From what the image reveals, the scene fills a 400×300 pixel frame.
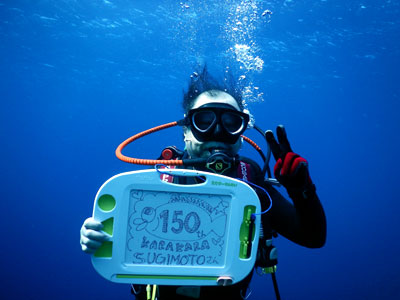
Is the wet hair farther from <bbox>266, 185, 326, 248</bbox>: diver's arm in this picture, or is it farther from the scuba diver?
<bbox>266, 185, 326, 248</bbox>: diver's arm

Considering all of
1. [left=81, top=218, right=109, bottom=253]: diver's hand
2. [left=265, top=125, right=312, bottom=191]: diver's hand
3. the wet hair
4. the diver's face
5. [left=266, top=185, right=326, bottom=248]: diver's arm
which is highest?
the wet hair

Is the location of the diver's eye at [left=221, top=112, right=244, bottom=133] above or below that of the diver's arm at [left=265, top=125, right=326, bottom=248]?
above

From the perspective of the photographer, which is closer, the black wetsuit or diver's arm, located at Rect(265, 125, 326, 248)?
diver's arm, located at Rect(265, 125, 326, 248)

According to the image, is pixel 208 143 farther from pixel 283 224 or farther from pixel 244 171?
pixel 283 224

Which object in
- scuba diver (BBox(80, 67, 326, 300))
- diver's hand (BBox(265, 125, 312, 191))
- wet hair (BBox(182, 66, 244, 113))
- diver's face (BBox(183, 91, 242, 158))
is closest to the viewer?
diver's hand (BBox(265, 125, 312, 191))

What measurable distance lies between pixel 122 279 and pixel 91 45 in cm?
1753

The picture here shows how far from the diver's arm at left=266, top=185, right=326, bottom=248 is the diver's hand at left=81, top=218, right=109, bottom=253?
1.21 m

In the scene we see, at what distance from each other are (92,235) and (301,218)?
1.39 m

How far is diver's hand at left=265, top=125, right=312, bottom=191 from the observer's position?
157 centimetres

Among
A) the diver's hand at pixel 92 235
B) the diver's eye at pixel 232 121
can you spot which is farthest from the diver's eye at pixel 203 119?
the diver's hand at pixel 92 235

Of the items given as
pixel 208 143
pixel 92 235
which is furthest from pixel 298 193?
pixel 92 235

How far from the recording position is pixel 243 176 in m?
2.22

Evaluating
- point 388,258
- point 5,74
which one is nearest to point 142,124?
point 5,74

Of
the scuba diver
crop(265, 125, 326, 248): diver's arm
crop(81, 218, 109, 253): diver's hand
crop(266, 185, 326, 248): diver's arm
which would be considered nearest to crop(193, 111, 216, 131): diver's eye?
the scuba diver
